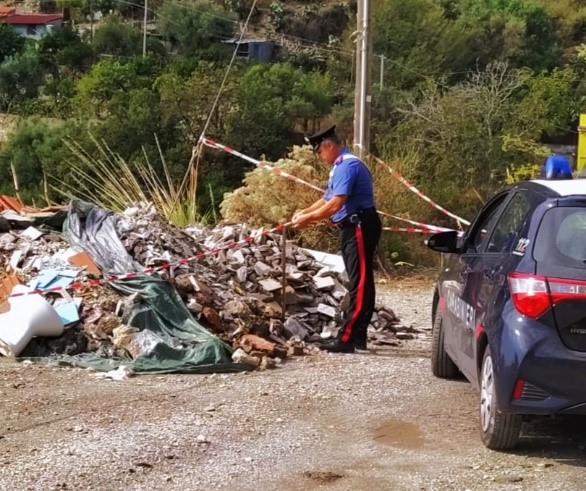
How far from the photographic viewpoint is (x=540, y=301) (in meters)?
5.41

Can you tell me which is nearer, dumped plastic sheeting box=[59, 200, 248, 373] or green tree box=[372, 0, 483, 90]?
dumped plastic sheeting box=[59, 200, 248, 373]

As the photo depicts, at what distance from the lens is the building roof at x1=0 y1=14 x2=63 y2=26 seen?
82.6 meters

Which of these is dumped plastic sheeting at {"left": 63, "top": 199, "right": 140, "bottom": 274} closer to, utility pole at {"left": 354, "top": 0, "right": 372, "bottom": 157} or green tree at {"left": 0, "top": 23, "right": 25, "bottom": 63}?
utility pole at {"left": 354, "top": 0, "right": 372, "bottom": 157}

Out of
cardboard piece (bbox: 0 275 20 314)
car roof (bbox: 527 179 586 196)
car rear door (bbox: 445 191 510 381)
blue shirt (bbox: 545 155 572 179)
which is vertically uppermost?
car roof (bbox: 527 179 586 196)

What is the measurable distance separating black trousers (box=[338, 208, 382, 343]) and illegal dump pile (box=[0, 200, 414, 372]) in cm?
50

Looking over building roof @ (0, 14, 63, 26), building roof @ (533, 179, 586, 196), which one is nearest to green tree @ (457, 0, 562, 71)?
building roof @ (0, 14, 63, 26)

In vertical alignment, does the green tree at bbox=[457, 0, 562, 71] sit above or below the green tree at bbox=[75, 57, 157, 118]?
above

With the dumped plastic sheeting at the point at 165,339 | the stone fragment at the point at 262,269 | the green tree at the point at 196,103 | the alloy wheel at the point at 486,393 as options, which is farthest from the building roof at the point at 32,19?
the alloy wheel at the point at 486,393

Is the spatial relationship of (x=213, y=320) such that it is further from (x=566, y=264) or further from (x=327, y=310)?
(x=566, y=264)

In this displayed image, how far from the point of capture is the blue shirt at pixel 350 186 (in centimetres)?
861

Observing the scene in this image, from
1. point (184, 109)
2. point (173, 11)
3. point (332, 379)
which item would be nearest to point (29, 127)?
point (184, 109)

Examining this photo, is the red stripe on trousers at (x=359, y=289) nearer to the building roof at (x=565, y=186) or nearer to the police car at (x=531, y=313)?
the police car at (x=531, y=313)

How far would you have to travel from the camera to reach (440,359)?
783 cm

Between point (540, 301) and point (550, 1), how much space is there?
260ft
